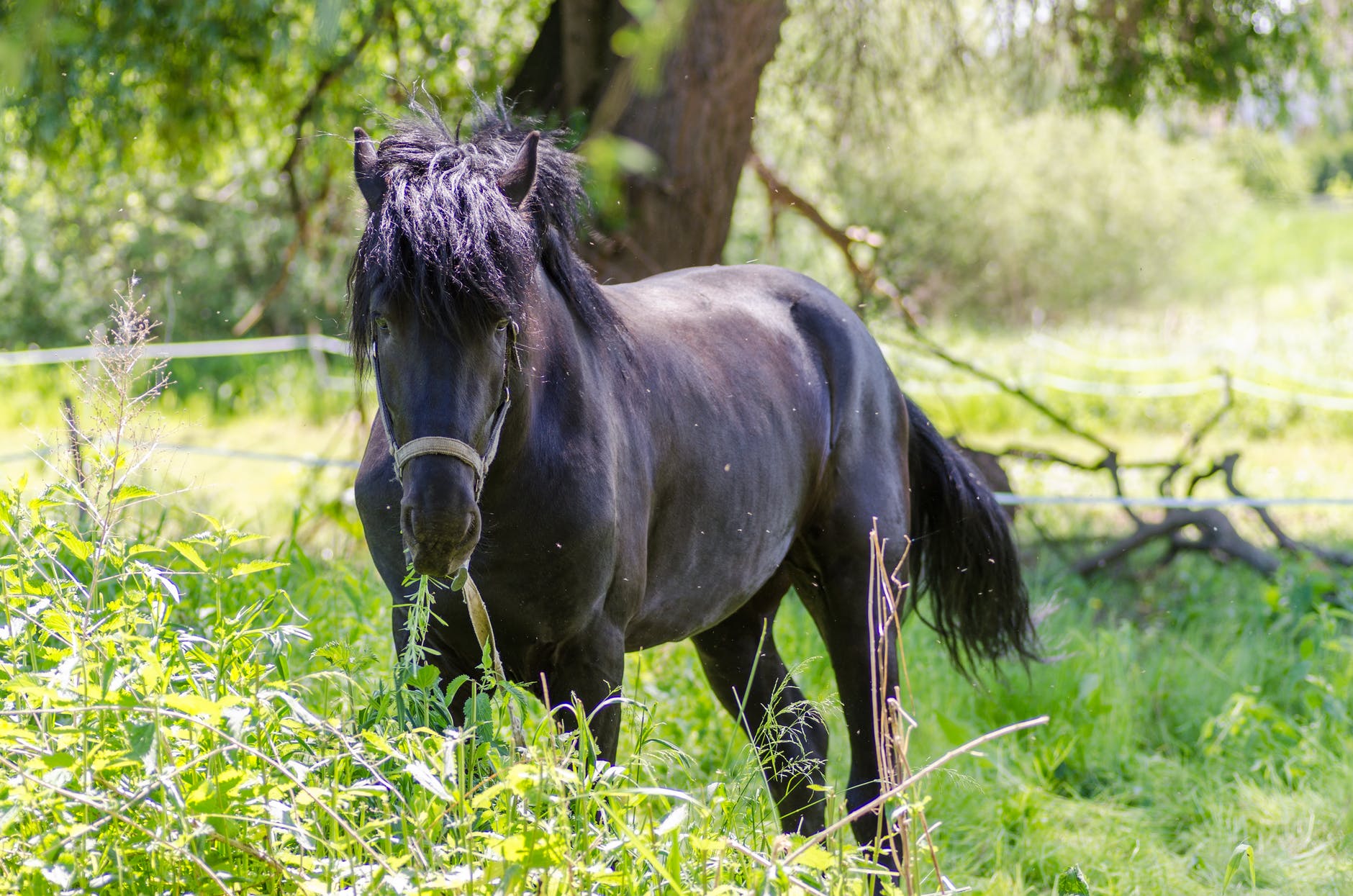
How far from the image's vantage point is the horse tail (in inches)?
157

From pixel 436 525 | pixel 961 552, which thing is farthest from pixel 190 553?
pixel 961 552

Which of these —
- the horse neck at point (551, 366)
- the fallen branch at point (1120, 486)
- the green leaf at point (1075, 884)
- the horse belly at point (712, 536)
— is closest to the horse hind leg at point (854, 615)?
the horse belly at point (712, 536)

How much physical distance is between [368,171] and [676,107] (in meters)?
3.35

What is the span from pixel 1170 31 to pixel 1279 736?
15.3ft

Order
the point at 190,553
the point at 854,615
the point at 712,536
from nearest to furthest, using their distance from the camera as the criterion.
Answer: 1. the point at 190,553
2. the point at 712,536
3. the point at 854,615

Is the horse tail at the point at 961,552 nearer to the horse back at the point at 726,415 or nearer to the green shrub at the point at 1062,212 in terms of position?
the horse back at the point at 726,415

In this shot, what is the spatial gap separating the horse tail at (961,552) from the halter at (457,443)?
6.55ft

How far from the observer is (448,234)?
6.92 ft

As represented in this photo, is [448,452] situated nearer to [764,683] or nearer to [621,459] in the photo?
[621,459]

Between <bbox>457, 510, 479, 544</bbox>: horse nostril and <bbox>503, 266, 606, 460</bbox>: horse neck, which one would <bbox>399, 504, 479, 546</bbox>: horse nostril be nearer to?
<bbox>457, 510, 479, 544</bbox>: horse nostril

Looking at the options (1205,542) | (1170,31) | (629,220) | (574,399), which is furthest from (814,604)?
(1170,31)

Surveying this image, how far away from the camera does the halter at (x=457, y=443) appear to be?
2.01 metres

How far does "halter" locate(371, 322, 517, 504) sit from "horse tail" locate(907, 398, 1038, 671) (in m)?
2.00

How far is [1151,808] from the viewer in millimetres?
4004
